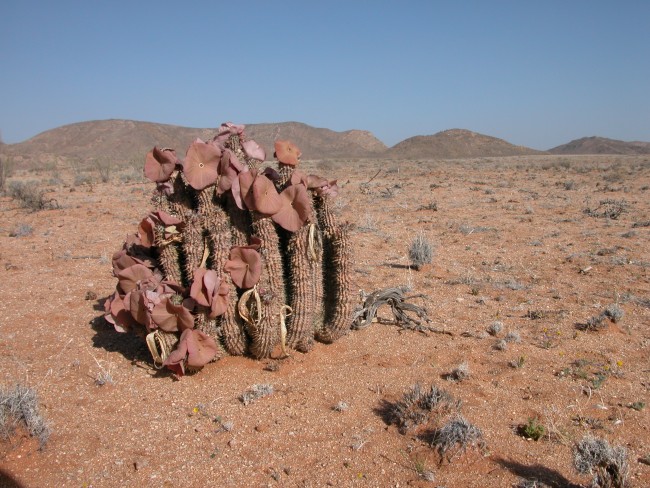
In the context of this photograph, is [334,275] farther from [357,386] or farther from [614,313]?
[614,313]

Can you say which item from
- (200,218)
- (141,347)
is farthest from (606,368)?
(141,347)

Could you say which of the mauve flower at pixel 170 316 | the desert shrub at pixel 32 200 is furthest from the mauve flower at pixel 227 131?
the desert shrub at pixel 32 200

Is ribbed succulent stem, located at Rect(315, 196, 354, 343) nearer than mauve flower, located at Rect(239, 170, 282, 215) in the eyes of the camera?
No

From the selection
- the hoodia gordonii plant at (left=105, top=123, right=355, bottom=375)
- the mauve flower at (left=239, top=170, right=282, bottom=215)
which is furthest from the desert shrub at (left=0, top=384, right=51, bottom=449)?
the mauve flower at (left=239, top=170, right=282, bottom=215)

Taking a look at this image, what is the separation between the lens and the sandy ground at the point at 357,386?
3.14 meters

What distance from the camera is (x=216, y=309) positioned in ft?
13.6

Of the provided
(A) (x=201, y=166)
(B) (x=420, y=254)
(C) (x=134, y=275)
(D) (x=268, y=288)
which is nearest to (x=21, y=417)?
(C) (x=134, y=275)

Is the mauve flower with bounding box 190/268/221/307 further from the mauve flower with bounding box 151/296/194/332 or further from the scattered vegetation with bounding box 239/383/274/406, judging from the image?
the scattered vegetation with bounding box 239/383/274/406

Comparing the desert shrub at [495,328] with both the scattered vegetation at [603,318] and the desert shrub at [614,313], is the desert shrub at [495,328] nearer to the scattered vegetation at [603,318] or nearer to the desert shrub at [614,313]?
the scattered vegetation at [603,318]

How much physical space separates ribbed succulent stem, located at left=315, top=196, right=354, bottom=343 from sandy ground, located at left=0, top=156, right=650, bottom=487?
274 millimetres

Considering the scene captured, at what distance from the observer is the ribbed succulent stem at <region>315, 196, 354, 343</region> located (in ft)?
15.2

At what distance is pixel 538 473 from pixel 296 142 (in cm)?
8000

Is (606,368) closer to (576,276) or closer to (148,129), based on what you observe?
(576,276)

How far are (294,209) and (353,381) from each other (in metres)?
1.53
